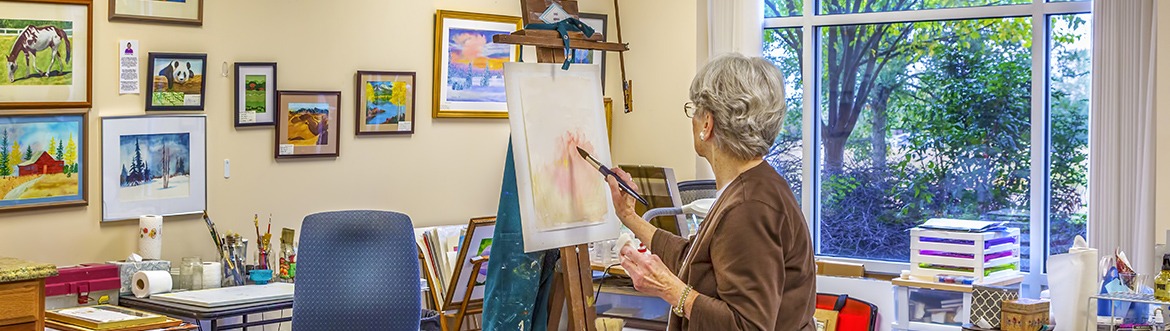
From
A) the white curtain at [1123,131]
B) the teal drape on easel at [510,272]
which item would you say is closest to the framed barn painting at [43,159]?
the teal drape on easel at [510,272]

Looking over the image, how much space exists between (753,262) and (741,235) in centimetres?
6

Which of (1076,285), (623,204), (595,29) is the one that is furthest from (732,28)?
(623,204)

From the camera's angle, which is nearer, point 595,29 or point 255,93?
point 255,93

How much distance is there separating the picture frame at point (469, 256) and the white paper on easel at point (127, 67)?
1364mm

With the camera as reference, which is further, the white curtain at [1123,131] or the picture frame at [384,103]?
the picture frame at [384,103]

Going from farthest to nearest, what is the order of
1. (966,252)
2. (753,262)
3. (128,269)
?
(966,252), (128,269), (753,262)

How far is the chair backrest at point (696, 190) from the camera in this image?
530cm

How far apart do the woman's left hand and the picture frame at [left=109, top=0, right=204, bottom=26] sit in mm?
2527

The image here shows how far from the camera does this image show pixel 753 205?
94.0 inches

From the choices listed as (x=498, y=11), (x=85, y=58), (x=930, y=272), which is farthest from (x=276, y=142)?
(x=930, y=272)

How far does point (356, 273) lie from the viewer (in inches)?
166

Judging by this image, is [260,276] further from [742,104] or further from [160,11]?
[742,104]

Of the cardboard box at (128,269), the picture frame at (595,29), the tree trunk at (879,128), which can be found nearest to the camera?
the cardboard box at (128,269)

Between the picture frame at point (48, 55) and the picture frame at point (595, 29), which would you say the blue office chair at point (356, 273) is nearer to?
the picture frame at point (48, 55)
